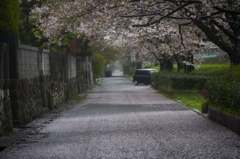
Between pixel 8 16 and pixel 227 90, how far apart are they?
233 inches

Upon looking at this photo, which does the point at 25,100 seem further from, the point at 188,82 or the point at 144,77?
the point at 144,77

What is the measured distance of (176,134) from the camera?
891cm

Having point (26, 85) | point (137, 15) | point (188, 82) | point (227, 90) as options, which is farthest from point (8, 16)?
point (188, 82)

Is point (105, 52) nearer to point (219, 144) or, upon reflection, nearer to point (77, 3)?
point (77, 3)

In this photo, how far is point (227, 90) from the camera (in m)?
9.71

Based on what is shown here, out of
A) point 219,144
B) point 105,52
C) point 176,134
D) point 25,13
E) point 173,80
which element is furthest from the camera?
point 105,52

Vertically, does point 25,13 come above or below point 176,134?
above

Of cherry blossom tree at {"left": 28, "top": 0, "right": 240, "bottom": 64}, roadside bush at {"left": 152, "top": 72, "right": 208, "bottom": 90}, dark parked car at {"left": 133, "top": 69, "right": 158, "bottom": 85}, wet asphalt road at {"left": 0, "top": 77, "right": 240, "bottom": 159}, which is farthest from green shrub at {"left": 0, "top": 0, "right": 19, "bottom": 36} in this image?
dark parked car at {"left": 133, "top": 69, "right": 158, "bottom": 85}

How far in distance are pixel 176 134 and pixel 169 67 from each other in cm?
2503

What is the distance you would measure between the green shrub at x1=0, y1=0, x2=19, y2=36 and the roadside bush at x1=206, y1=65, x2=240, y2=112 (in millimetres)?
5880

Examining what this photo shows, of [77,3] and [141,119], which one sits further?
[77,3]

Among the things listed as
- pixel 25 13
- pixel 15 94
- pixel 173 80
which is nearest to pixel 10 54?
pixel 15 94

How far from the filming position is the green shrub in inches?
362

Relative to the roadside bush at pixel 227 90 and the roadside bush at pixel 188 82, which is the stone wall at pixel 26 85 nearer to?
the roadside bush at pixel 227 90
